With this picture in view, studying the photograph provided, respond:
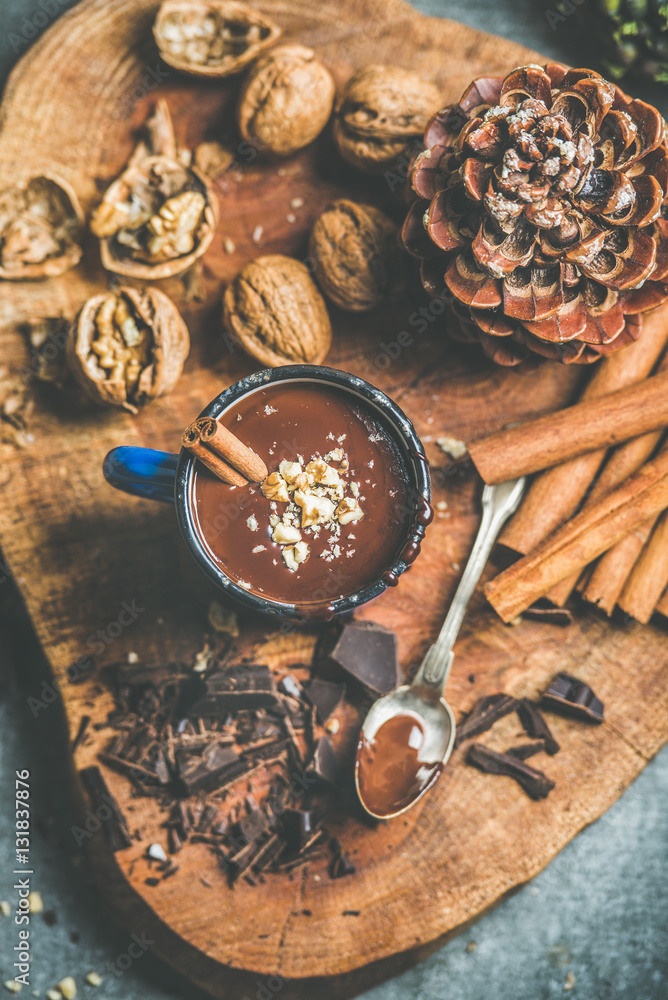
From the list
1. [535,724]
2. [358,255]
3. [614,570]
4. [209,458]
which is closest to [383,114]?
[358,255]

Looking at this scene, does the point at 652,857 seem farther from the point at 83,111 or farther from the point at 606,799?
the point at 83,111

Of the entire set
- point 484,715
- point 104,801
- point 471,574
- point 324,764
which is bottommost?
point 104,801

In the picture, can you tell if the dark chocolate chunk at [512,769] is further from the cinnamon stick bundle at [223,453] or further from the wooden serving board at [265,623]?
the cinnamon stick bundle at [223,453]

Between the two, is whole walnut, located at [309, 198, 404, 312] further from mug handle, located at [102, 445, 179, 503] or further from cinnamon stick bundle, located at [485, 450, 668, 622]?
cinnamon stick bundle, located at [485, 450, 668, 622]

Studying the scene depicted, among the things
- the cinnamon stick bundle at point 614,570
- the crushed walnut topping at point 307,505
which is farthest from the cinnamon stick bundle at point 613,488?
the crushed walnut topping at point 307,505

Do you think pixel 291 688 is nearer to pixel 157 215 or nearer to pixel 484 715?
pixel 484 715

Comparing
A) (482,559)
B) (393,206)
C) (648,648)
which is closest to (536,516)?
(482,559)

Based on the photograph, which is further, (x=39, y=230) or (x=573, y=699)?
(x=39, y=230)
